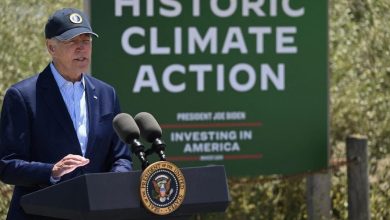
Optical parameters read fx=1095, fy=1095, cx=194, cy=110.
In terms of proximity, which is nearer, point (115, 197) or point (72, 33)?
point (115, 197)

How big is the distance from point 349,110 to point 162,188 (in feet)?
16.0

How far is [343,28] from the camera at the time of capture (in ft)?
26.8

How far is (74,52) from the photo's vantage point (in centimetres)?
374

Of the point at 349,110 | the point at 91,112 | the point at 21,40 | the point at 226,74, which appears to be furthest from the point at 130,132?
the point at 349,110

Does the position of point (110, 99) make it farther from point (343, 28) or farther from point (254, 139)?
point (343, 28)

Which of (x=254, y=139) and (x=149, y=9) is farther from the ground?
(x=149, y=9)

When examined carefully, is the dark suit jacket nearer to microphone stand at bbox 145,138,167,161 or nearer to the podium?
the podium

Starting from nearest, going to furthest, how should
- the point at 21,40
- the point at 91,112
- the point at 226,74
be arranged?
the point at 91,112 < the point at 226,74 < the point at 21,40

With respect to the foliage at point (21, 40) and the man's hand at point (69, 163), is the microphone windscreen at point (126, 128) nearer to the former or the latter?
the man's hand at point (69, 163)

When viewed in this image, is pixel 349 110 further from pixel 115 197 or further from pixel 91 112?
pixel 115 197

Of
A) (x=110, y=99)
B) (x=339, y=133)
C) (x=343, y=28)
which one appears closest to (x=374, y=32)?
(x=343, y=28)

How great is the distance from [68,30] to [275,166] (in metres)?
3.54

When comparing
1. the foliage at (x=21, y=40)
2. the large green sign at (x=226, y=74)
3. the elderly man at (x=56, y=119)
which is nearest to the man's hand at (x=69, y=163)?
the elderly man at (x=56, y=119)

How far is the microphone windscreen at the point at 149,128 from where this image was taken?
3.49 m
